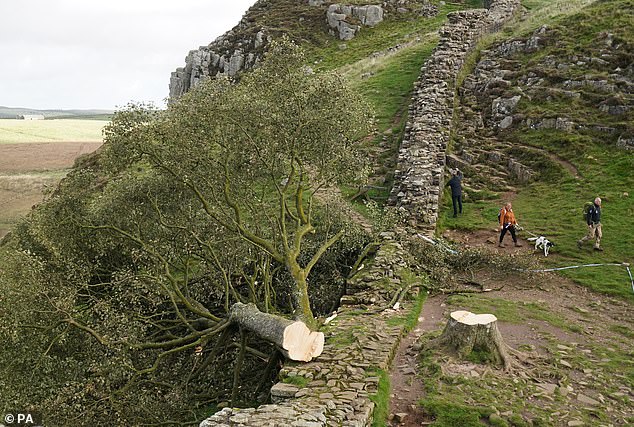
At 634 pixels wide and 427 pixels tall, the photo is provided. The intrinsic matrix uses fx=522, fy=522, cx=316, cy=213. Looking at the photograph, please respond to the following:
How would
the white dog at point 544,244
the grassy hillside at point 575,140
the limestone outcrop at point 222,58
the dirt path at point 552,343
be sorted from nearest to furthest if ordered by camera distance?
1. the dirt path at point 552,343
2. the white dog at point 544,244
3. the grassy hillside at point 575,140
4. the limestone outcrop at point 222,58

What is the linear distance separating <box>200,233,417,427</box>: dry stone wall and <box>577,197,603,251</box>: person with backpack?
804 cm

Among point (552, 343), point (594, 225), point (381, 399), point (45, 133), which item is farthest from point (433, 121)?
point (45, 133)

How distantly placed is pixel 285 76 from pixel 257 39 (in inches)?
1945

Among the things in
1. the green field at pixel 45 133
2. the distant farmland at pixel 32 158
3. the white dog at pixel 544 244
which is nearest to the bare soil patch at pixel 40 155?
the distant farmland at pixel 32 158

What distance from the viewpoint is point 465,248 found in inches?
822

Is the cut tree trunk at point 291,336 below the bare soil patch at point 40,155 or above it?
below

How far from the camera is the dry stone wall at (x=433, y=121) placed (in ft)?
82.2

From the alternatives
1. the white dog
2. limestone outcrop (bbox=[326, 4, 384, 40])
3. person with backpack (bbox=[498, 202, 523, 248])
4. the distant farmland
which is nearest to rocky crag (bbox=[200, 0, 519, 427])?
person with backpack (bbox=[498, 202, 523, 248])

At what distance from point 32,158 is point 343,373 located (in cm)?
9535

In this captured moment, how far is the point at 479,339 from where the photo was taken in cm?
1259

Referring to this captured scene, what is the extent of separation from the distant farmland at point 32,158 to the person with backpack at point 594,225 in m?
20.5

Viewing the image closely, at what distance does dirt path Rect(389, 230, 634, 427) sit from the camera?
11141mm

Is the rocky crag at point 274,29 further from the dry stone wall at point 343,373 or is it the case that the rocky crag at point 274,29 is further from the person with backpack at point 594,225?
the dry stone wall at point 343,373

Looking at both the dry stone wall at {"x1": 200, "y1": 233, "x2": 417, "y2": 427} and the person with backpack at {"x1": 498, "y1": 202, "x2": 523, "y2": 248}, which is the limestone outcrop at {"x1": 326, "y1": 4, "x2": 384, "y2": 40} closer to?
the person with backpack at {"x1": 498, "y1": 202, "x2": 523, "y2": 248}
